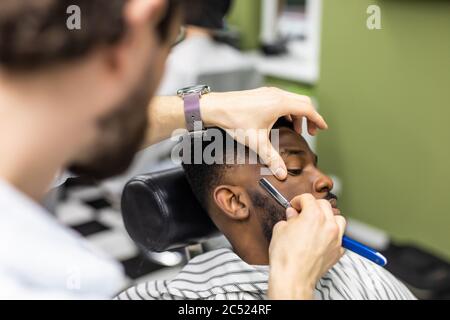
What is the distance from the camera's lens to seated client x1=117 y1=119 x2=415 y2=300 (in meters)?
1.15

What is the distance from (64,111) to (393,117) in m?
1.78

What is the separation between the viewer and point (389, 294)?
1.20 meters

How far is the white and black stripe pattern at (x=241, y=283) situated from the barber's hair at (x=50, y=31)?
2.19ft

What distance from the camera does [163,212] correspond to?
115cm

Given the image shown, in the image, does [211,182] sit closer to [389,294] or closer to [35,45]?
[389,294]

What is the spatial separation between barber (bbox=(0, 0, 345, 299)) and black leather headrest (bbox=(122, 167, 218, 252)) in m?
0.34

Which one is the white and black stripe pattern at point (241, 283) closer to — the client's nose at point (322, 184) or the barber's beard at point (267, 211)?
the barber's beard at point (267, 211)

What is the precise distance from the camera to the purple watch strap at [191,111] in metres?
1.16

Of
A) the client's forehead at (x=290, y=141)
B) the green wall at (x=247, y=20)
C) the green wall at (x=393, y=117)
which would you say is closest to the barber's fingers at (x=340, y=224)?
the client's forehead at (x=290, y=141)

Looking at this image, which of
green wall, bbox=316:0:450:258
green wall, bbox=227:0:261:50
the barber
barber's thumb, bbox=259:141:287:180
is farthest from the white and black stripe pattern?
green wall, bbox=227:0:261:50

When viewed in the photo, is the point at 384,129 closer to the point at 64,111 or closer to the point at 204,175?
the point at 204,175

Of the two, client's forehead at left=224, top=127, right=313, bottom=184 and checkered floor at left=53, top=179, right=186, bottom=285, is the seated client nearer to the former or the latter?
client's forehead at left=224, top=127, right=313, bottom=184

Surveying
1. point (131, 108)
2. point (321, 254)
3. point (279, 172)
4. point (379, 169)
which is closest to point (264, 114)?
point (279, 172)
